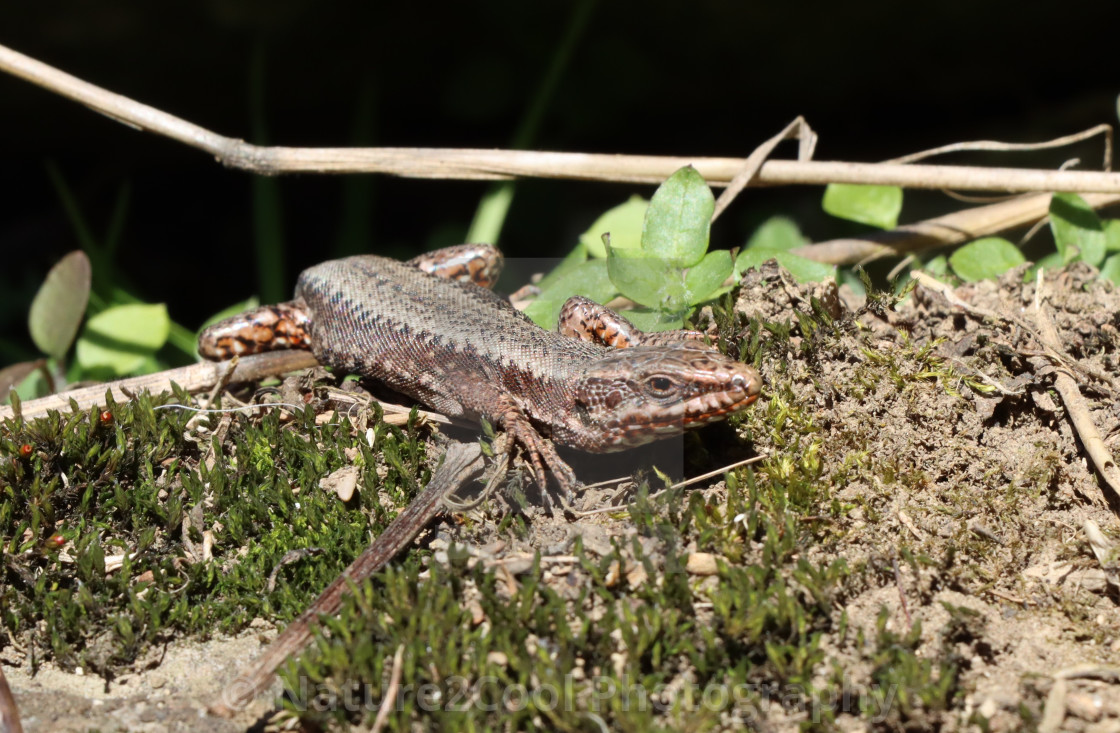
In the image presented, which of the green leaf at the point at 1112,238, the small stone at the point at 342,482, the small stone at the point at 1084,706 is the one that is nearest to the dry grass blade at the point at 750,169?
the green leaf at the point at 1112,238

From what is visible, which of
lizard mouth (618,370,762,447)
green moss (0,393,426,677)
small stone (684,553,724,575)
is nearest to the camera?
small stone (684,553,724,575)

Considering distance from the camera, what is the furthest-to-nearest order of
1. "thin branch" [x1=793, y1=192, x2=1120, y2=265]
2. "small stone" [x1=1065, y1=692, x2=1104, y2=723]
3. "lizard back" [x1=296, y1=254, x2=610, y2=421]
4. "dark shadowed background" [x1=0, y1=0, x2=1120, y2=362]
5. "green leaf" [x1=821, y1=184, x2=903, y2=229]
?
"dark shadowed background" [x1=0, y1=0, x2=1120, y2=362], "thin branch" [x1=793, y1=192, x2=1120, y2=265], "green leaf" [x1=821, y1=184, x2=903, y2=229], "lizard back" [x1=296, y1=254, x2=610, y2=421], "small stone" [x1=1065, y1=692, x2=1104, y2=723]

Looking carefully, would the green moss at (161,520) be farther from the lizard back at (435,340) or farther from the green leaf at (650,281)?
the green leaf at (650,281)

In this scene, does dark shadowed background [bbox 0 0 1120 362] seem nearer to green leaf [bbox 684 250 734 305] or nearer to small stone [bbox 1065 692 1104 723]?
green leaf [bbox 684 250 734 305]

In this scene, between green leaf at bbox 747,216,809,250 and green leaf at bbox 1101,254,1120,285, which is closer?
green leaf at bbox 1101,254,1120,285

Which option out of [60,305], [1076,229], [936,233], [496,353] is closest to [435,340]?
[496,353]

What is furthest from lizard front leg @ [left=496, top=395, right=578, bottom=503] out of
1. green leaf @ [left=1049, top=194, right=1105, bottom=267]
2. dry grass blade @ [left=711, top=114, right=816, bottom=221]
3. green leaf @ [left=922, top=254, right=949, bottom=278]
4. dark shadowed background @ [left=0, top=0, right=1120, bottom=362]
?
dark shadowed background @ [left=0, top=0, right=1120, bottom=362]

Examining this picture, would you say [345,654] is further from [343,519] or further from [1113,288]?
[1113,288]
